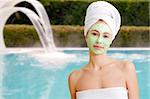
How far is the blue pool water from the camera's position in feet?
24.7

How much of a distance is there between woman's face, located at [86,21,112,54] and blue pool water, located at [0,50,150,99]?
18.4ft

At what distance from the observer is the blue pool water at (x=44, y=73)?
24.7 feet

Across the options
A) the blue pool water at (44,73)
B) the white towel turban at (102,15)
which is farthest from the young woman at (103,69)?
the blue pool water at (44,73)

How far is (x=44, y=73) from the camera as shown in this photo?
9.23 m

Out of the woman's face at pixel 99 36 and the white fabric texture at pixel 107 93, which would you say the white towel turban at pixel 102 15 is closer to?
the woman's face at pixel 99 36

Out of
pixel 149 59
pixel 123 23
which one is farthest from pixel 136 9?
pixel 149 59

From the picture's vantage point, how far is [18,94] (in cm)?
746

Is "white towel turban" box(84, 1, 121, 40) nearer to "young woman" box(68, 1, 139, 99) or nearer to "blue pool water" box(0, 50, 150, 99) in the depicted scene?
"young woman" box(68, 1, 139, 99)

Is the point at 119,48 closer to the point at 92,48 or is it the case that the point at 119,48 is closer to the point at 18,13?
the point at 18,13

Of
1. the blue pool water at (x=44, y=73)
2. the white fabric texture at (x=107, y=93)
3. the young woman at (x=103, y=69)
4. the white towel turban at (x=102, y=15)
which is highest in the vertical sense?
the white towel turban at (x=102, y=15)

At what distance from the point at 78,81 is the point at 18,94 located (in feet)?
19.9

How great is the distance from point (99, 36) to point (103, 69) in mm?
125

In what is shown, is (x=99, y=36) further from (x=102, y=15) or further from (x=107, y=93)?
(x=107, y=93)

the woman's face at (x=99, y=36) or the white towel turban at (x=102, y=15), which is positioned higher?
the white towel turban at (x=102, y=15)
